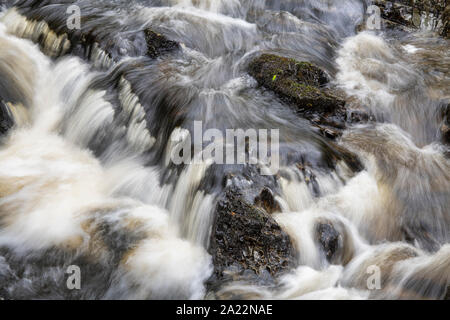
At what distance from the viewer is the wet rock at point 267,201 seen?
5.12 m

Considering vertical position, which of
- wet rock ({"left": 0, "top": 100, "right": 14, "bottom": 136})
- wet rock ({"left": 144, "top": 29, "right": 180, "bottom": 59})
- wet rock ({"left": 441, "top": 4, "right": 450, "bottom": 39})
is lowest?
wet rock ({"left": 0, "top": 100, "right": 14, "bottom": 136})

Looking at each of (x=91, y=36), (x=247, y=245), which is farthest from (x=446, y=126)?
(x=91, y=36)

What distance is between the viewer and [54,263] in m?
4.90

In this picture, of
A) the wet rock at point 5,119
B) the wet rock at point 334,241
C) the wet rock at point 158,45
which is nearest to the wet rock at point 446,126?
the wet rock at point 334,241

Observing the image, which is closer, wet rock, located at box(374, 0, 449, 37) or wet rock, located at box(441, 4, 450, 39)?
wet rock, located at box(441, 4, 450, 39)

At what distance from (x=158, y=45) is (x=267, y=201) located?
4007 mm

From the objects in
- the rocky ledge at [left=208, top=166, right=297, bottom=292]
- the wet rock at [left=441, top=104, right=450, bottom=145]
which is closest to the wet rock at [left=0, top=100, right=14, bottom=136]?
the rocky ledge at [left=208, top=166, right=297, bottom=292]

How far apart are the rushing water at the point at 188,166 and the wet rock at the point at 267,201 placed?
3.5 inches

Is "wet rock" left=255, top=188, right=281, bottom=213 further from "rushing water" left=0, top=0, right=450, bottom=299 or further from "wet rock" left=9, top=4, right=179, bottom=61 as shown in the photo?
"wet rock" left=9, top=4, right=179, bottom=61

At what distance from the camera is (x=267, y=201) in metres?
5.18

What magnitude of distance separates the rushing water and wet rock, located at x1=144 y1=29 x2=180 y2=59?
0.16m

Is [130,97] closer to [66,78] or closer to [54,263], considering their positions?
[66,78]

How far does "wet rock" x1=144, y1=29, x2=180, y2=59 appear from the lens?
306 inches

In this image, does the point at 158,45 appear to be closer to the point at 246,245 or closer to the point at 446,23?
the point at 246,245
